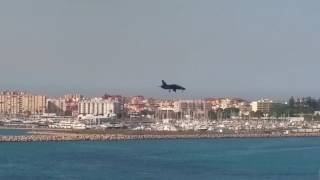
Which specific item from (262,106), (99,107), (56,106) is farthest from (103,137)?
(56,106)

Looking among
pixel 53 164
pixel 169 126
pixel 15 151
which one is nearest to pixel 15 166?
pixel 53 164

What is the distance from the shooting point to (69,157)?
4003cm

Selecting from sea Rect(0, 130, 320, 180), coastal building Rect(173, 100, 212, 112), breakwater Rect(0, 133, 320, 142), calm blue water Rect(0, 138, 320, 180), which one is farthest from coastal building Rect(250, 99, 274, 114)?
calm blue water Rect(0, 138, 320, 180)

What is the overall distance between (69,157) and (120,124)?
36.7 m

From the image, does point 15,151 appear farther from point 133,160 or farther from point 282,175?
point 282,175

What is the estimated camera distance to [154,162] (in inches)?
1476

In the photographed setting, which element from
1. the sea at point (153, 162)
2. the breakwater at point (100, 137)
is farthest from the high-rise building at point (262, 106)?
the sea at point (153, 162)

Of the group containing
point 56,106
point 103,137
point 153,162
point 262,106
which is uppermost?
point 56,106

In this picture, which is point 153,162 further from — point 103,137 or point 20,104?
point 20,104

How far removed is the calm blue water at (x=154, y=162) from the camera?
104 ft

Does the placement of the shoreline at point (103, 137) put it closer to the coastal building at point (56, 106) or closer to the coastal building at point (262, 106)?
the coastal building at point (262, 106)

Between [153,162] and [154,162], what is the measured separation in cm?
4

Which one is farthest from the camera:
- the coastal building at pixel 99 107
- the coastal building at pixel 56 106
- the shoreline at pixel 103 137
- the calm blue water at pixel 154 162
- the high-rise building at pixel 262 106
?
the coastal building at pixel 56 106

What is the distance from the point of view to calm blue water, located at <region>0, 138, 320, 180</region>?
31.5 metres
